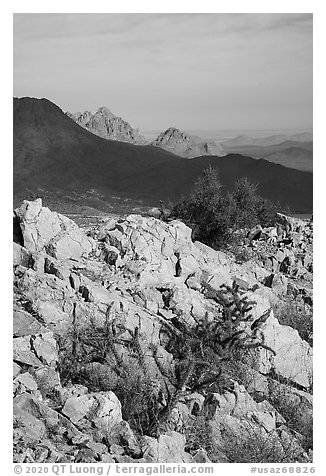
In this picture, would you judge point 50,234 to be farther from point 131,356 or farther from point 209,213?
point 209,213

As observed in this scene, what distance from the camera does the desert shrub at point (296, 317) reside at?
7.89 m

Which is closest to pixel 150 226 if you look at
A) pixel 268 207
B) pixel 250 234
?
→ pixel 250 234

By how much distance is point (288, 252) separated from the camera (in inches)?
423

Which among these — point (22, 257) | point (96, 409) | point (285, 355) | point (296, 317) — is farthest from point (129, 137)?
point (96, 409)

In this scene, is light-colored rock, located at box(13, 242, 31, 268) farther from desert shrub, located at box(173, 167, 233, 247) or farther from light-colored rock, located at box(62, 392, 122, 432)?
desert shrub, located at box(173, 167, 233, 247)

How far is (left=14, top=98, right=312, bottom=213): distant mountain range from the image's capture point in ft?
66.5

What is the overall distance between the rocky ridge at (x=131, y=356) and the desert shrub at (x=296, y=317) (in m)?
0.17

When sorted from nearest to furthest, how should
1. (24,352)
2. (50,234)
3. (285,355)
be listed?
1. (24,352)
2. (285,355)
3. (50,234)

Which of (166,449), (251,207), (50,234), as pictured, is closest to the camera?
(166,449)

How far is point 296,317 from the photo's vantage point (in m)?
8.14

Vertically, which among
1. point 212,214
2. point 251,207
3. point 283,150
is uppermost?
point 283,150

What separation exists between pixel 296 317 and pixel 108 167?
1812 cm

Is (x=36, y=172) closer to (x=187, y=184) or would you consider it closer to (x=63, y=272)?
(x=187, y=184)

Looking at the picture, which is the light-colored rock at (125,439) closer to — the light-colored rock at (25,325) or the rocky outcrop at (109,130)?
the light-colored rock at (25,325)
